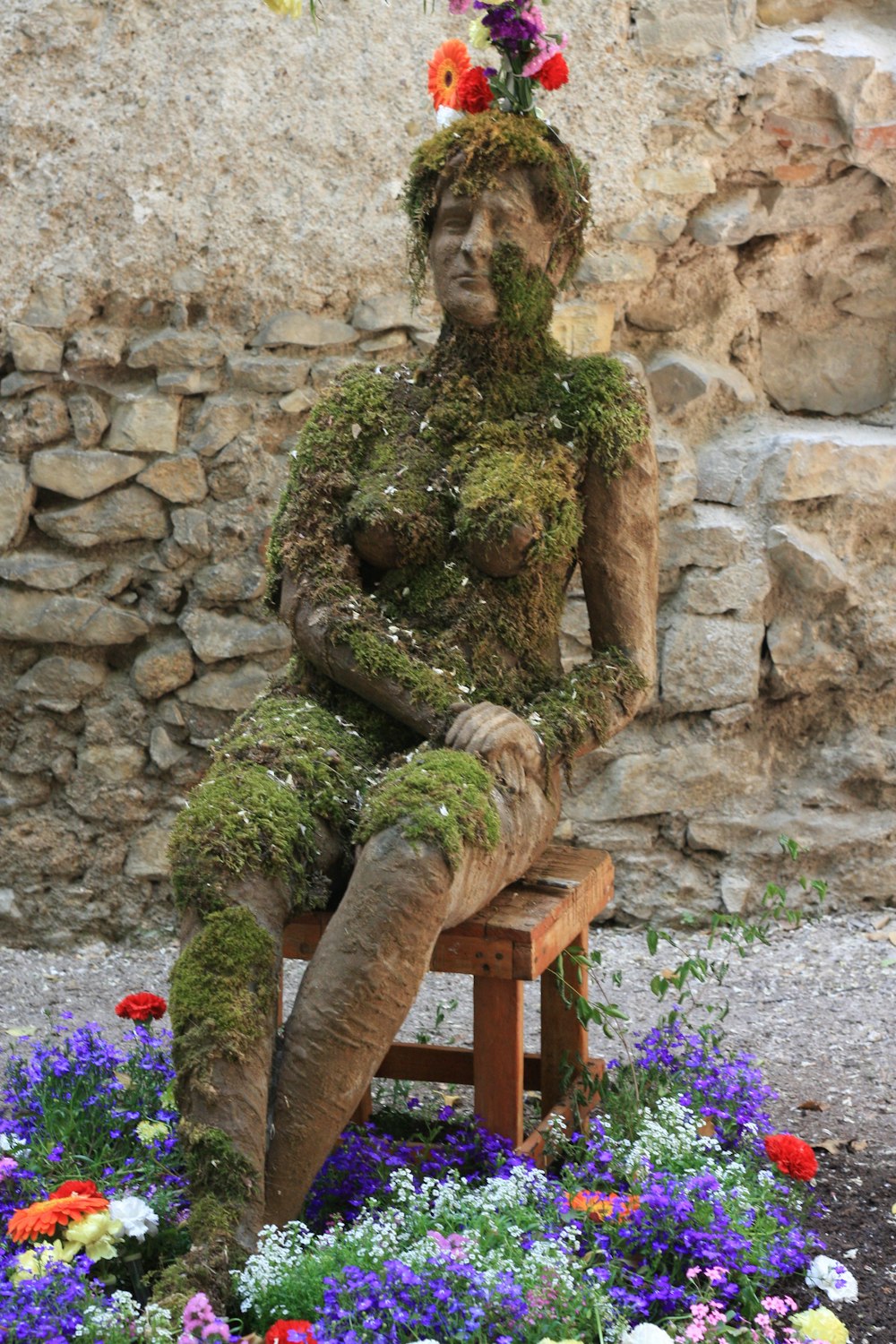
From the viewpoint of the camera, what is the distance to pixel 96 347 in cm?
436

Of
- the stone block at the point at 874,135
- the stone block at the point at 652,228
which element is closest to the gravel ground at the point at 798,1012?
the stone block at the point at 652,228

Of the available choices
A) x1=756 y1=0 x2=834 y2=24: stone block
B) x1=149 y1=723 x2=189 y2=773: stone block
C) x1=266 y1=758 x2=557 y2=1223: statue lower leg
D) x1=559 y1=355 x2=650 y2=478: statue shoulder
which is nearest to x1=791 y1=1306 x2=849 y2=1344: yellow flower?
x1=266 y1=758 x2=557 y2=1223: statue lower leg

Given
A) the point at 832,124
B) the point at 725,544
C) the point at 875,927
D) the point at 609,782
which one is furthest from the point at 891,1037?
the point at 832,124

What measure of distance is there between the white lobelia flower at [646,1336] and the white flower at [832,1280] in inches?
16.8

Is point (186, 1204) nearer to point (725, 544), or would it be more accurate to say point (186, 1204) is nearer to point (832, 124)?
point (725, 544)

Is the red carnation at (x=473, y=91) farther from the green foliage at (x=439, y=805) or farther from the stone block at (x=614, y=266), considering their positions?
the stone block at (x=614, y=266)

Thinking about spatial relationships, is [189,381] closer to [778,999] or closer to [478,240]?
[478,240]

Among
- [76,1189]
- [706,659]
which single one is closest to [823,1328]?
[76,1189]

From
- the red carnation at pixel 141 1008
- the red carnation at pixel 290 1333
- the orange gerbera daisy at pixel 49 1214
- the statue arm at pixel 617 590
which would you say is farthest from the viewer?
the red carnation at pixel 141 1008

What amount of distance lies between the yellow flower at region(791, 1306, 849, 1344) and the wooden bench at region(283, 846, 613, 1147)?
670mm

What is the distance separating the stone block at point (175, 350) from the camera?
4379 millimetres

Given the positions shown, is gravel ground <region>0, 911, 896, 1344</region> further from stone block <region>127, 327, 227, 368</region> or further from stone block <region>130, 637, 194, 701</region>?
stone block <region>127, 327, 227, 368</region>

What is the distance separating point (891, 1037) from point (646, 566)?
5.35 feet

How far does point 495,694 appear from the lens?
9.58 ft
